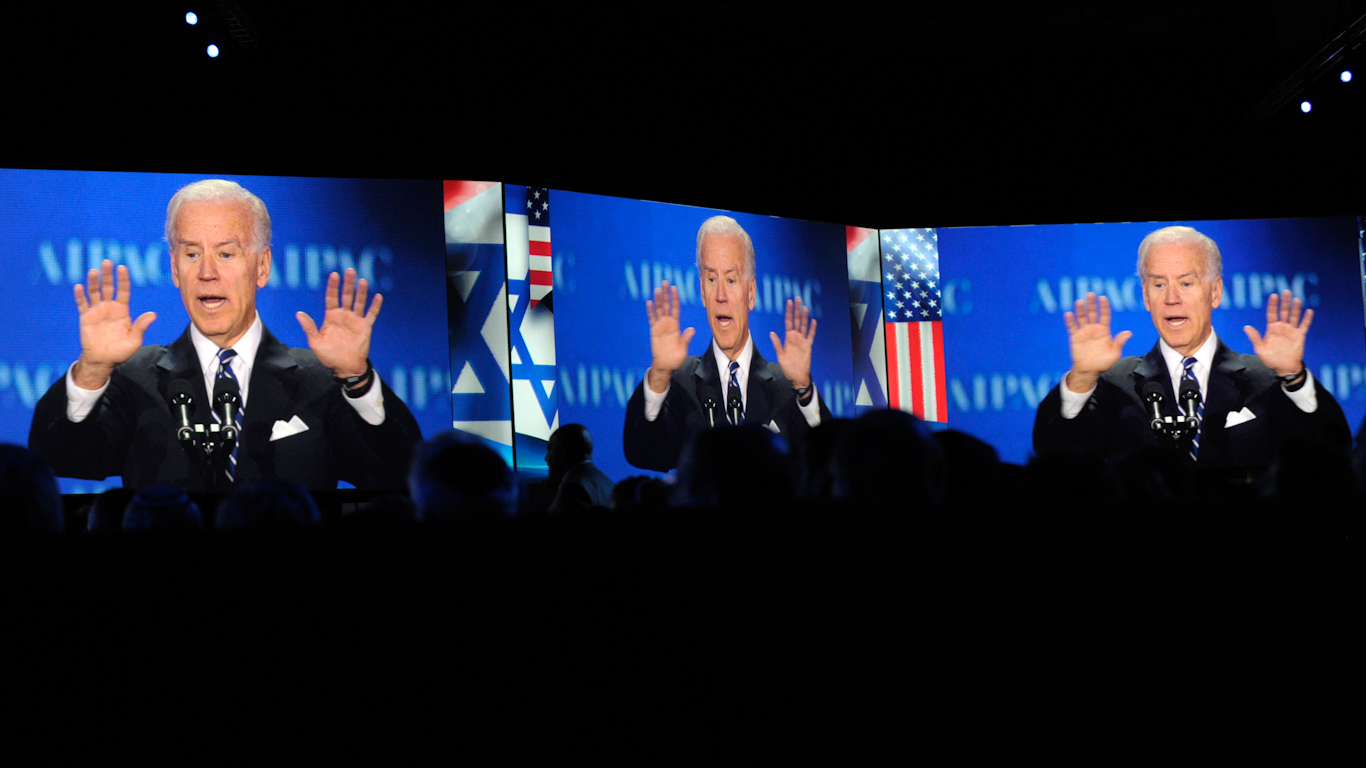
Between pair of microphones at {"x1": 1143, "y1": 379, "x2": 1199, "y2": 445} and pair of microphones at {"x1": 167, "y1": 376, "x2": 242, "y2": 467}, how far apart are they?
5.92 meters

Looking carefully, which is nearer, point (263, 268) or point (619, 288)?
point (263, 268)

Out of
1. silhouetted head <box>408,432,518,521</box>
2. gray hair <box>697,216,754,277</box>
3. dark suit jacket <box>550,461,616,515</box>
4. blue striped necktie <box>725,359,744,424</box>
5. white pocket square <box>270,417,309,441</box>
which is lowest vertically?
dark suit jacket <box>550,461,616,515</box>

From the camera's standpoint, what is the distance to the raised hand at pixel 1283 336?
833cm

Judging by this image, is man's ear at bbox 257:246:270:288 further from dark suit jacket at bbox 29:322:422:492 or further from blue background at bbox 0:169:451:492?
dark suit jacket at bbox 29:322:422:492

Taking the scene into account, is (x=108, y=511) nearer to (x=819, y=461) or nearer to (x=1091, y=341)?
(x=819, y=461)

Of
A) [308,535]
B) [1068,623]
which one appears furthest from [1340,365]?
[308,535]

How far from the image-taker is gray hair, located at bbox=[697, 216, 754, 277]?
743 cm

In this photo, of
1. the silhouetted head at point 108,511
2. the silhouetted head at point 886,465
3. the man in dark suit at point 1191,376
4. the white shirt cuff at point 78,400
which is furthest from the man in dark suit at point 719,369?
the silhouetted head at point 886,465

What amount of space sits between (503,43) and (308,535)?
616cm

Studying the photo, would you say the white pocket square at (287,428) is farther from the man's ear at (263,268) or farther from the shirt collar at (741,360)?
the shirt collar at (741,360)

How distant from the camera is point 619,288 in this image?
6980 mm

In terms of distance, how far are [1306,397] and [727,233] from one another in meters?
4.33

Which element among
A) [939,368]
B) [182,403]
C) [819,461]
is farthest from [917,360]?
[819,461]

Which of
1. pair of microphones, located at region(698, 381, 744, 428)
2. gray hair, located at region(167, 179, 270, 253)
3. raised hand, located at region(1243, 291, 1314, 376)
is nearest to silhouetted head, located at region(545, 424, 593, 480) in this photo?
gray hair, located at region(167, 179, 270, 253)
